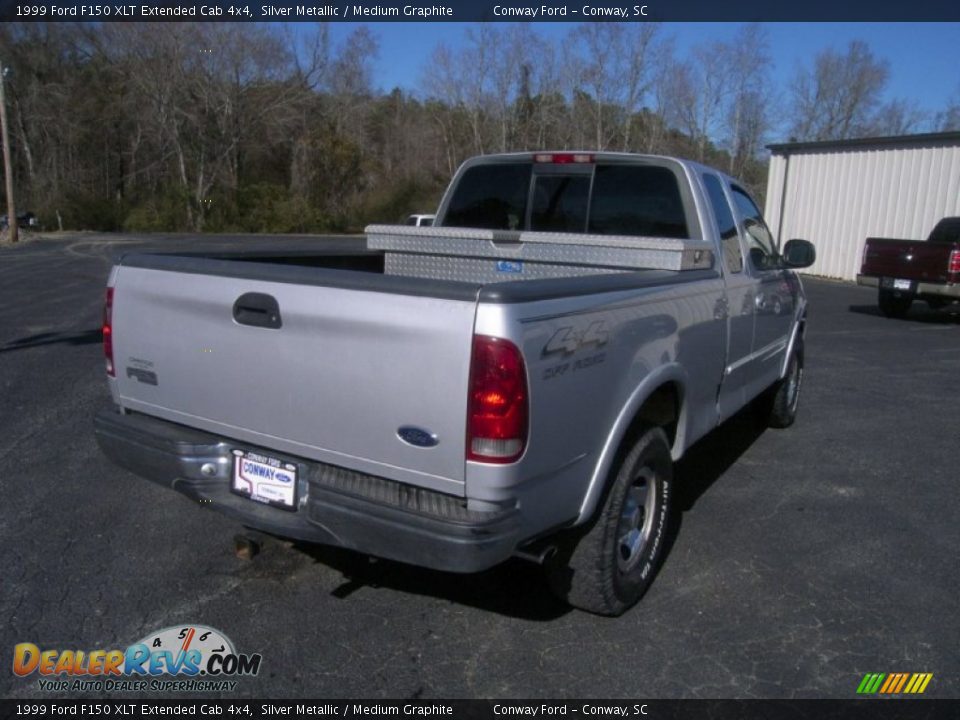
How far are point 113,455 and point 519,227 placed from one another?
8.87 ft

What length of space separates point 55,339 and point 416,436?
7939mm

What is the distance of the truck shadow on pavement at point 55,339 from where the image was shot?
8398 mm

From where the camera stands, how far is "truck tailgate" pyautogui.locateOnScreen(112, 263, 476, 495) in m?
2.47

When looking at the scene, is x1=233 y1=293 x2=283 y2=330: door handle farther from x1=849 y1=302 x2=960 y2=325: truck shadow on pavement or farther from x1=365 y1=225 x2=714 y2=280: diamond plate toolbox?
x1=849 y1=302 x2=960 y2=325: truck shadow on pavement

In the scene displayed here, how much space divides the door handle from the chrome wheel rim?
1622 millimetres

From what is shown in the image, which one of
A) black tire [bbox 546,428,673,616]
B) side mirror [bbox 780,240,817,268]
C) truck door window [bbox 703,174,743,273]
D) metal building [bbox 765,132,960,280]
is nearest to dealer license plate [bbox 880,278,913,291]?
metal building [bbox 765,132,960,280]

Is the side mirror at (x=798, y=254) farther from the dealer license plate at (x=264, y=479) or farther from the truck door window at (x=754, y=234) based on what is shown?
the dealer license plate at (x=264, y=479)

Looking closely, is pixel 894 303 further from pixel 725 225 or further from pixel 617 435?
pixel 617 435

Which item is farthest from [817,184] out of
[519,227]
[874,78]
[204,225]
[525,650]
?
[874,78]

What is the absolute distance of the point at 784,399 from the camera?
615cm

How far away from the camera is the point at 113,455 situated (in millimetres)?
3328

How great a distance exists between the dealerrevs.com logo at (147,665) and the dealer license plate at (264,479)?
62 centimetres

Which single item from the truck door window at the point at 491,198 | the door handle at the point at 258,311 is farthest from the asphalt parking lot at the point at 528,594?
the truck door window at the point at 491,198

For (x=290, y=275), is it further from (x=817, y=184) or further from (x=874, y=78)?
(x=874, y=78)
